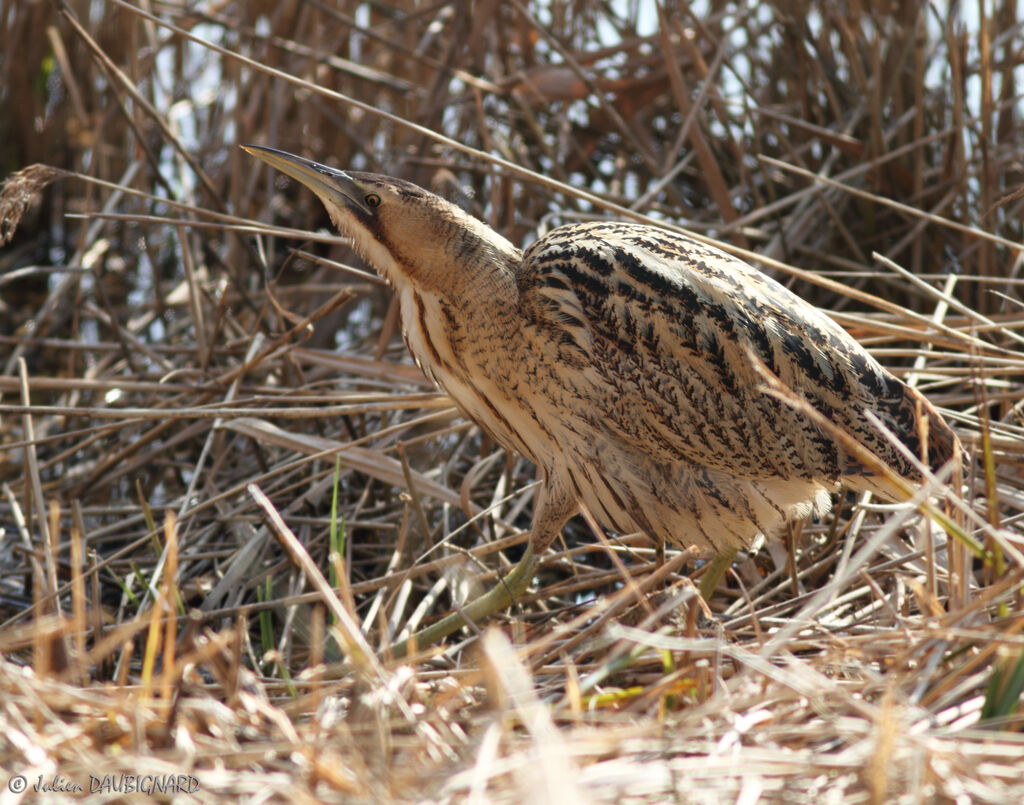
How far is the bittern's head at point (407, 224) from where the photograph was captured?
2.23 meters

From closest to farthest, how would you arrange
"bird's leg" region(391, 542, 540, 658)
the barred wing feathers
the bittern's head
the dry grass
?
the dry grass → the barred wing feathers → the bittern's head → "bird's leg" region(391, 542, 540, 658)

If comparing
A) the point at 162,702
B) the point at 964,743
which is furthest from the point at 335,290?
the point at 964,743

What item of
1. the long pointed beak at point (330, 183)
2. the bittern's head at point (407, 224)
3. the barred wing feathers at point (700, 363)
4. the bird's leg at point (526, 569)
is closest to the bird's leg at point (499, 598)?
the bird's leg at point (526, 569)

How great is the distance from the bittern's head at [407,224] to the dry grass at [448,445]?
0.78ft

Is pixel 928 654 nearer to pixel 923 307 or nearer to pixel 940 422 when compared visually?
pixel 940 422

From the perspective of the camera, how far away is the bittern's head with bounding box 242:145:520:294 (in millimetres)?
2227

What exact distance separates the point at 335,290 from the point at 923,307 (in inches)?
70.3

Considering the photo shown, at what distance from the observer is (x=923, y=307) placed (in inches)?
127

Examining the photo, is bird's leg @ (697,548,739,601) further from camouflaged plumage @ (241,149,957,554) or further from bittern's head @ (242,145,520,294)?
bittern's head @ (242,145,520,294)

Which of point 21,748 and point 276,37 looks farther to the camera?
point 276,37

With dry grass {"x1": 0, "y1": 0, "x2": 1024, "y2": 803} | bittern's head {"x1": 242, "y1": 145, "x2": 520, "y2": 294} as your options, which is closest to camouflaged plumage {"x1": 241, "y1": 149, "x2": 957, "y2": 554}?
bittern's head {"x1": 242, "y1": 145, "x2": 520, "y2": 294}

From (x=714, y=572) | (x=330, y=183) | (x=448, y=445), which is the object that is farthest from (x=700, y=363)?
(x=448, y=445)

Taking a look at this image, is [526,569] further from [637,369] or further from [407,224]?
[407,224]

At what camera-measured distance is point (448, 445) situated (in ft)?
10.1
